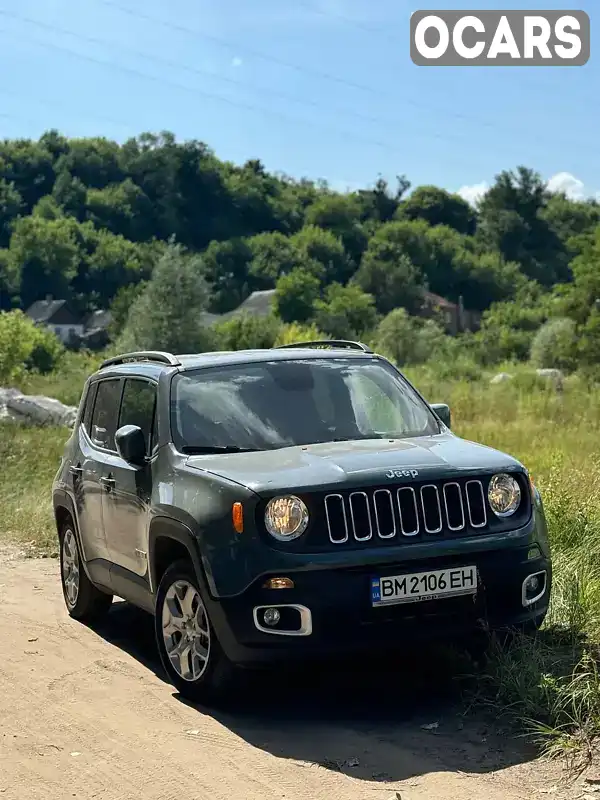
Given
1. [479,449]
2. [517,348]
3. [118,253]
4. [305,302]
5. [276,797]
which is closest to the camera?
[276,797]

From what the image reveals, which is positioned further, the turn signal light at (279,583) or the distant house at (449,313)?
the distant house at (449,313)

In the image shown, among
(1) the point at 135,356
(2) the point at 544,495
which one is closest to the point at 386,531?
(1) the point at 135,356

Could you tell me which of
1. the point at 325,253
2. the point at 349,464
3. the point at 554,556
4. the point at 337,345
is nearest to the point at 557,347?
the point at 554,556

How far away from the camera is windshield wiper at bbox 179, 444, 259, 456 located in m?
6.20

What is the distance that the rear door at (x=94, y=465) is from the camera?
737 cm

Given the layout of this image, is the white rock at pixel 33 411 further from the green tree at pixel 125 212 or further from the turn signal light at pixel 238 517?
the green tree at pixel 125 212

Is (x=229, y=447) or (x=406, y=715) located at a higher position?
(x=229, y=447)

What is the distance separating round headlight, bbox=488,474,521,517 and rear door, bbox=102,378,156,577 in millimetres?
1919

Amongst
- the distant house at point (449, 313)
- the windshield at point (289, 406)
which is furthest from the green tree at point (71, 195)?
the windshield at point (289, 406)

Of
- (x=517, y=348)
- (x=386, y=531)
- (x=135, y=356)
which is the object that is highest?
(x=135, y=356)

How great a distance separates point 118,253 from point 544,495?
143443 mm

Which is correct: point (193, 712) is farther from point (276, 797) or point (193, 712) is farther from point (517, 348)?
point (517, 348)

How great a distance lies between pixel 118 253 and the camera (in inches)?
5861

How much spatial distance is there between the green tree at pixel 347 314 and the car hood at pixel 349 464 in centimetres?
11583
